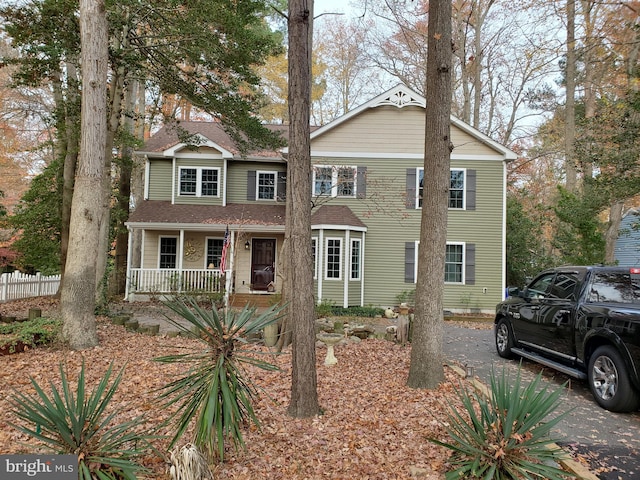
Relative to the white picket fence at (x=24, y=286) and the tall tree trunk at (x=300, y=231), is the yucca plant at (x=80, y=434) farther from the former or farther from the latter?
the white picket fence at (x=24, y=286)

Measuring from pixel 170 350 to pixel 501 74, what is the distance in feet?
78.1

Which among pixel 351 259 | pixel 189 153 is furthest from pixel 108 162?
pixel 351 259

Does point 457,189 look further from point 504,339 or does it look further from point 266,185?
point 504,339

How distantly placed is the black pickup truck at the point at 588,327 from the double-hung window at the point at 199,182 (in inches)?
488

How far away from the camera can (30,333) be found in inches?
274

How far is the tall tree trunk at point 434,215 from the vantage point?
17.4ft

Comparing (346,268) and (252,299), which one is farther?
(252,299)

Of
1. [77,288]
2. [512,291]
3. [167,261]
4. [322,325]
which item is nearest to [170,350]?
[77,288]

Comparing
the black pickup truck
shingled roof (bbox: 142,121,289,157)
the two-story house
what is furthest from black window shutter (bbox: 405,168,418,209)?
the black pickup truck

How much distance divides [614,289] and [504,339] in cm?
250

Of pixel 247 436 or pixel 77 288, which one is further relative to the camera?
pixel 77 288

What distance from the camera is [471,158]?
1524cm

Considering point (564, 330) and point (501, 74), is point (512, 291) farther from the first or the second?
point (501, 74)

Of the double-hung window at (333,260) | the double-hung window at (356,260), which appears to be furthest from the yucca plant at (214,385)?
the double-hung window at (356,260)
